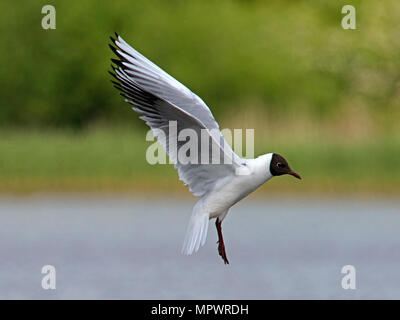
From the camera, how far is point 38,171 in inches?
497

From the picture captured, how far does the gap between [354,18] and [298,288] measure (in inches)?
508

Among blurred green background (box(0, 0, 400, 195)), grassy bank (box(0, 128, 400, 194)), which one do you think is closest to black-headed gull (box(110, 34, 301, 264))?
grassy bank (box(0, 128, 400, 194))

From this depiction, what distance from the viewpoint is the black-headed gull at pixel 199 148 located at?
583 centimetres

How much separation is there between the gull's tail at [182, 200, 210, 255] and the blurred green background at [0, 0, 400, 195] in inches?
259

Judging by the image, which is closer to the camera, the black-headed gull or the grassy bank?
the black-headed gull

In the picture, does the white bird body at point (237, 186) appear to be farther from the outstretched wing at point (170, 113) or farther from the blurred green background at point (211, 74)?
the blurred green background at point (211, 74)

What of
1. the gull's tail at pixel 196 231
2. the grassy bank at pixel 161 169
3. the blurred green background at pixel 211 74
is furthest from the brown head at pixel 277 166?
the blurred green background at pixel 211 74

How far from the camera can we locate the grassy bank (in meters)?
12.2

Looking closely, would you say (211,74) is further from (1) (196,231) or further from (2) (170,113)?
(2) (170,113)

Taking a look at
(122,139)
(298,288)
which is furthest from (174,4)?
(298,288)

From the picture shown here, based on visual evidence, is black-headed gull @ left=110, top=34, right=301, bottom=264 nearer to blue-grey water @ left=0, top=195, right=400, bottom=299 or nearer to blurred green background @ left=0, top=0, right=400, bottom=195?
blue-grey water @ left=0, top=195, right=400, bottom=299

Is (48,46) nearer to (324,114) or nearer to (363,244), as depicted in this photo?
(324,114)

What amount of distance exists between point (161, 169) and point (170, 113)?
6.46 m

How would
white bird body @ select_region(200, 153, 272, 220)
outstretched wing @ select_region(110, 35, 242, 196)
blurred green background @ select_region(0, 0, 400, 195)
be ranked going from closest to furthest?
outstretched wing @ select_region(110, 35, 242, 196) → white bird body @ select_region(200, 153, 272, 220) → blurred green background @ select_region(0, 0, 400, 195)
